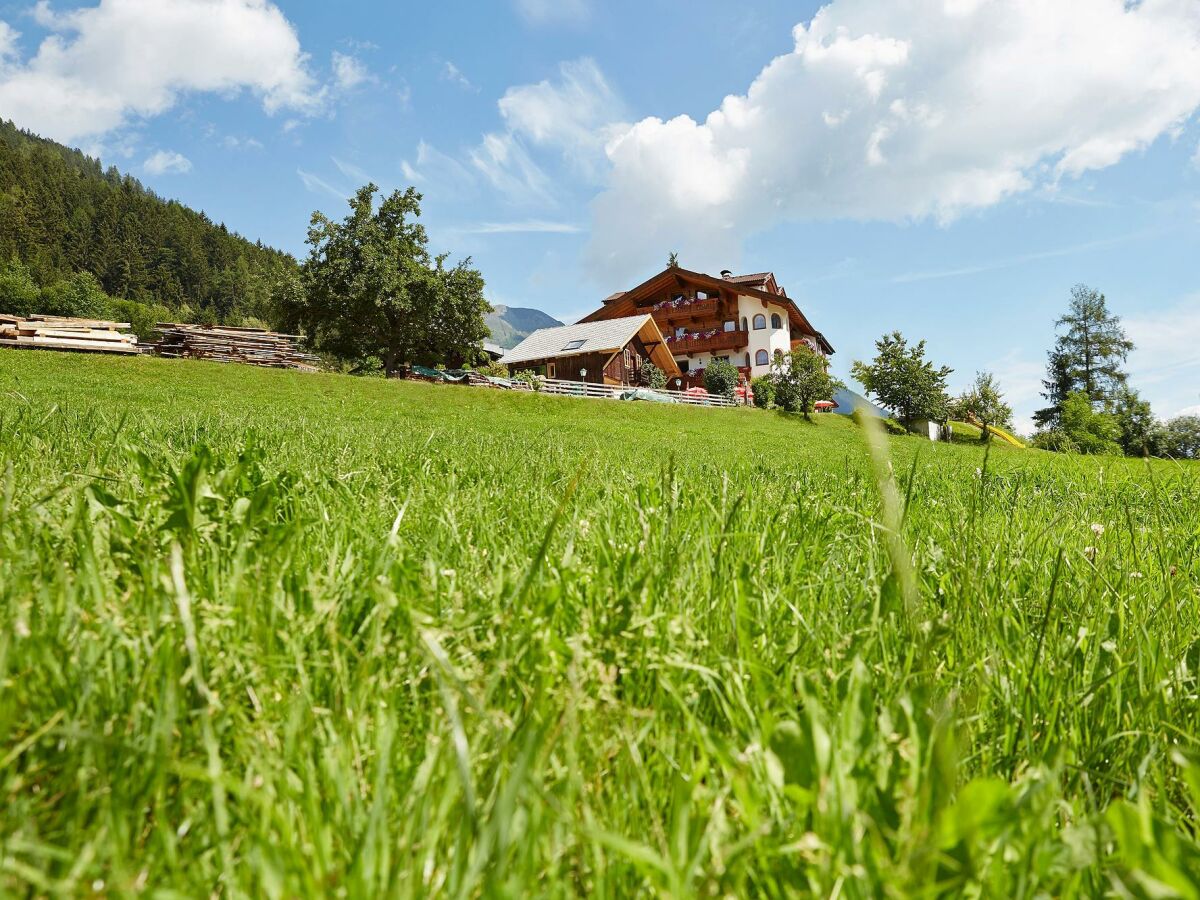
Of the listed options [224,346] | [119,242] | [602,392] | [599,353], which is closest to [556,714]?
[224,346]

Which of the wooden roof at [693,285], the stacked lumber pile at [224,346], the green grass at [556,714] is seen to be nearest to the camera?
the green grass at [556,714]

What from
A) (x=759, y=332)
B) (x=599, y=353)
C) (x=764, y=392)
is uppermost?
(x=759, y=332)

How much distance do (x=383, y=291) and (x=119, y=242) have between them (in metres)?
136

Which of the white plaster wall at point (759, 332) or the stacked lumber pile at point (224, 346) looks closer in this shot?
the stacked lumber pile at point (224, 346)

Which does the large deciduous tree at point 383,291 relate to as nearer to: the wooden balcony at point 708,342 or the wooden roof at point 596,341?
the wooden roof at point 596,341

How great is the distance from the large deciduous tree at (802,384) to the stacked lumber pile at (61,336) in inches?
1661

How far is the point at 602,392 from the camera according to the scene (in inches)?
1923

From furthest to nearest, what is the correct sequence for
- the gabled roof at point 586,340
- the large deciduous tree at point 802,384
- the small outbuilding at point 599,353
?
the gabled roof at point 586,340 < the small outbuilding at point 599,353 < the large deciduous tree at point 802,384

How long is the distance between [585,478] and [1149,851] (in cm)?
328

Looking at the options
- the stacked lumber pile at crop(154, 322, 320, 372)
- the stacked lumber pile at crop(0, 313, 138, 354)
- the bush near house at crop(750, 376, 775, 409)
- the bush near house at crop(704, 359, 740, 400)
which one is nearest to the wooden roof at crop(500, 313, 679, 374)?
the bush near house at crop(704, 359, 740, 400)

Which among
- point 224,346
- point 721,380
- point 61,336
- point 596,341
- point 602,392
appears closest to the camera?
point 61,336

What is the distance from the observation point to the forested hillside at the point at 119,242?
435 ft

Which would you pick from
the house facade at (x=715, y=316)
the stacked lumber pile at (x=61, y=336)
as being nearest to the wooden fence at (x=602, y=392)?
the house facade at (x=715, y=316)

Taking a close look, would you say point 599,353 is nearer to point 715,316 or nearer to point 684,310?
point 684,310
